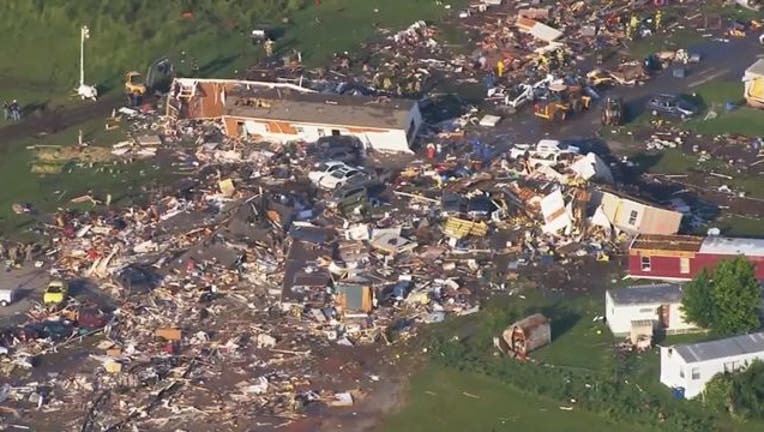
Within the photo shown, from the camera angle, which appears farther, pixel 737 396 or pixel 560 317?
pixel 560 317

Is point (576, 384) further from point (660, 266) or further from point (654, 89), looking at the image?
point (654, 89)

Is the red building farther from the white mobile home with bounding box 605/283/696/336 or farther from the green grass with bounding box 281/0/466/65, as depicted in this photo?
the green grass with bounding box 281/0/466/65

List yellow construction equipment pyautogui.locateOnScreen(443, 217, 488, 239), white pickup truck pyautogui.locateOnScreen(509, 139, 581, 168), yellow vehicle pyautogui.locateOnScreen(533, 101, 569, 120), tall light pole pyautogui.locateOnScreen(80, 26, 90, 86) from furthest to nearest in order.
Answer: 1. tall light pole pyautogui.locateOnScreen(80, 26, 90, 86)
2. yellow vehicle pyautogui.locateOnScreen(533, 101, 569, 120)
3. white pickup truck pyautogui.locateOnScreen(509, 139, 581, 168)
4. yellow construction equipment pyautogui.locateOnScreen(443, 217, 488, 239)

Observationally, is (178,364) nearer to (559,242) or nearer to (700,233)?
(559,242)

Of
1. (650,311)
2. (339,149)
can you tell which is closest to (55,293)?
(339,149)

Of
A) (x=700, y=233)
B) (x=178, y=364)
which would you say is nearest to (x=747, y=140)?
(x=700, y=233)

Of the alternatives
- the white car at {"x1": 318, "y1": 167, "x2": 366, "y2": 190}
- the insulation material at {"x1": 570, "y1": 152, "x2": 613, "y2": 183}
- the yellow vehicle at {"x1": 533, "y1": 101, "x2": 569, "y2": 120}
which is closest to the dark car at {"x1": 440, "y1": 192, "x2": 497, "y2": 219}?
the insulation material at {"x1": 570, "y1": 152, "x2": 613, "y2": 183}

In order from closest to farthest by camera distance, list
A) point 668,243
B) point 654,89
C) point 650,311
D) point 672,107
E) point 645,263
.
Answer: point 650,311 → point 645,263 → point 668,243 → point 672,107 → point 654,89
